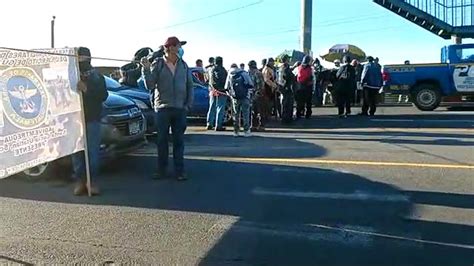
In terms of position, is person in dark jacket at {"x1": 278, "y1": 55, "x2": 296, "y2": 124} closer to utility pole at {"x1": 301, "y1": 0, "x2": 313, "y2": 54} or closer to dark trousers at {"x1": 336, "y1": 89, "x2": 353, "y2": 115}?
dark trousers at {"x1": 336, "y1": 89, "x2": 353, "y2": 115}

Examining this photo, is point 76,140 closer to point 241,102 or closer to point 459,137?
point 241,102

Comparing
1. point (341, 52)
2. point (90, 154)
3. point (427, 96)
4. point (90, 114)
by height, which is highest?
point (341, 52)

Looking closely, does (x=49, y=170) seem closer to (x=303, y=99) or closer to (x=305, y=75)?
(x=305, y=75)

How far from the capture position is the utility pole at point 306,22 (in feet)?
80.4

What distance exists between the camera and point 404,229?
5594 millimetres

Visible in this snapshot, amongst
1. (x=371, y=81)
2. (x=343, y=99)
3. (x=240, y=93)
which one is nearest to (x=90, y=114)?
(x=240, y=93)

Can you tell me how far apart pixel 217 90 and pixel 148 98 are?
2362 millimetres

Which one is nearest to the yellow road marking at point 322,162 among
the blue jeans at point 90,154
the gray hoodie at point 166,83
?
the gray hoodie at point 166,83

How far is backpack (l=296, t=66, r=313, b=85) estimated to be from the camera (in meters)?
15.6

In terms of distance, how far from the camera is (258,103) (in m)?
13.8

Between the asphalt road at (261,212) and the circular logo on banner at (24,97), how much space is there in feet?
3.48

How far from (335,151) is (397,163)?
153 cm

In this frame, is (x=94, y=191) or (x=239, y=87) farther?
(x=239, y=87)

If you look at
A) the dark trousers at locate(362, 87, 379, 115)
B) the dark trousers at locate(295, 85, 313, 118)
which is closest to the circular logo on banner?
the dark trousers at locate(295, 85, 313, 118)
